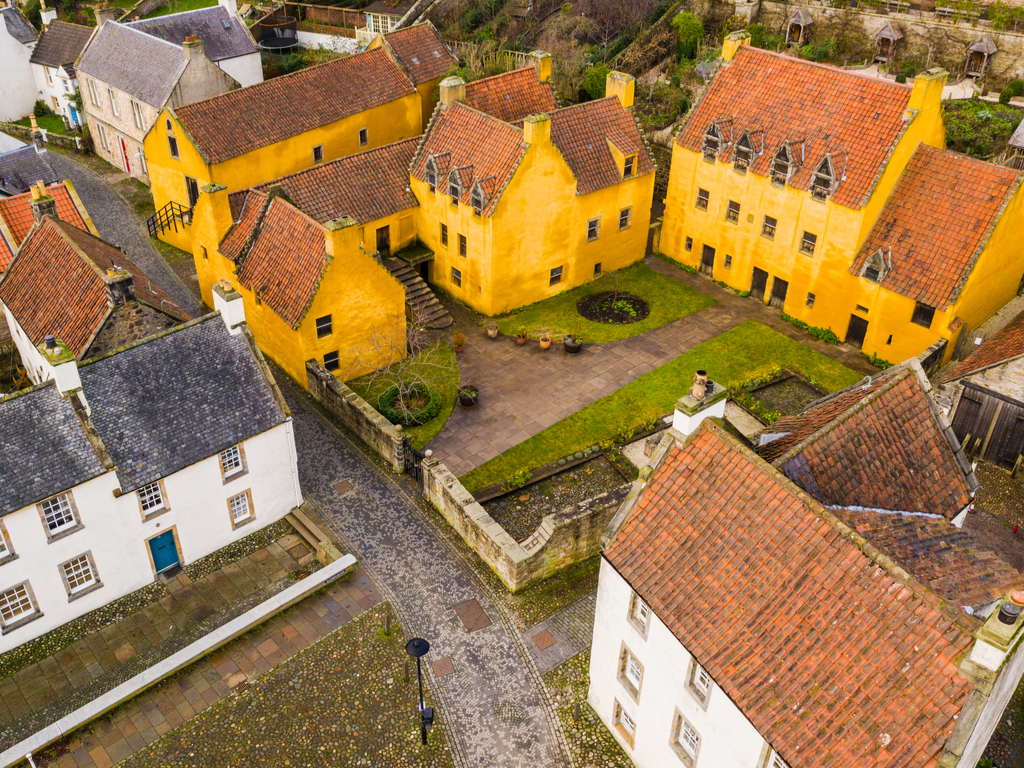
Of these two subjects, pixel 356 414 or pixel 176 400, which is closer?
pixel 176 400

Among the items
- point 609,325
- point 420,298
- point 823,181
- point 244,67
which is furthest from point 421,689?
point 244,67

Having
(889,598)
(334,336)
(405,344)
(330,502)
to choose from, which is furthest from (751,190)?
(889,598)

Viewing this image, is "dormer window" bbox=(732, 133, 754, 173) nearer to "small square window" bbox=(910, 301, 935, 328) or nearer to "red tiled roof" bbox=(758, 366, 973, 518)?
"small square window" bbox=(910, 301, 935, 328)

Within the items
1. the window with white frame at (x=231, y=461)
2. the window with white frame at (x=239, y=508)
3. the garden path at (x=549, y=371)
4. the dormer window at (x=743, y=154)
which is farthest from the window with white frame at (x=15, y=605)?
the dormer window at (x=743, y=154)

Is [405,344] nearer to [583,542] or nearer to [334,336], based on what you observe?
[334,336]

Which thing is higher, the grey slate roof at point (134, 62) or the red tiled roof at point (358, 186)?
Result: the grey slate roof at point (134, 62)

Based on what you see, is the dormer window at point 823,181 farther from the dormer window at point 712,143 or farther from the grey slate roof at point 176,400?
the grey slate roof at point 176,400

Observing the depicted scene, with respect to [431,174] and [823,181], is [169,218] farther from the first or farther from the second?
[823,181]
